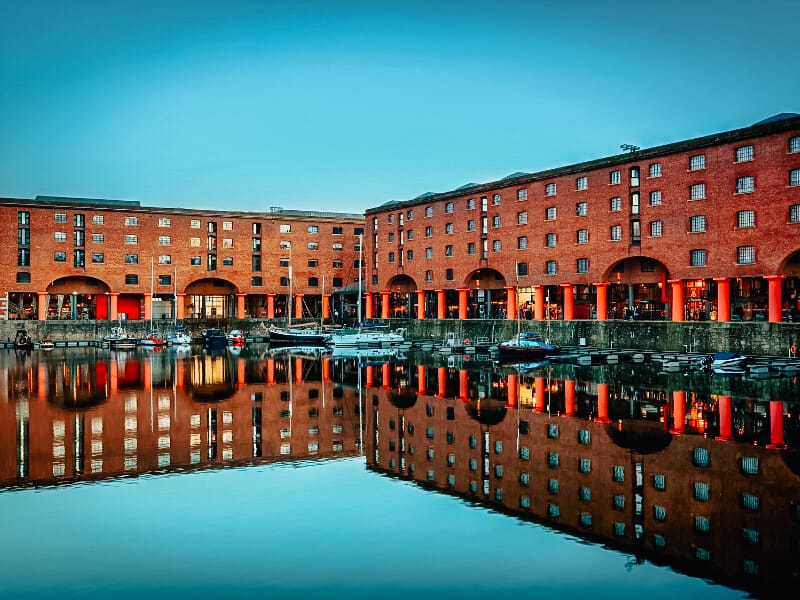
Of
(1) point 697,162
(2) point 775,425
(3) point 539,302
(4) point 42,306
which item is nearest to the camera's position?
(2) point 775,425

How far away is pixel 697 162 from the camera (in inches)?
2112

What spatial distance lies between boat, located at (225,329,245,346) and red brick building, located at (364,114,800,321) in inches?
724

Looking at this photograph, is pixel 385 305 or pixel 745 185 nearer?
pixel 745 185

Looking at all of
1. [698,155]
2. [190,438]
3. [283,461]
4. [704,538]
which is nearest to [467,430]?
[283,461]

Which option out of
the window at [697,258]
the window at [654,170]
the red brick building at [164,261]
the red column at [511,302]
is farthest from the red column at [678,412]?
the red brick building at [164,261]

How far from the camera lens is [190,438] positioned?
23328 mm

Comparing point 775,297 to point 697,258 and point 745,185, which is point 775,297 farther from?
point 745,185

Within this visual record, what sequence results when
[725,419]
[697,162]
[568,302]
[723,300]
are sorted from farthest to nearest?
[568,302]
[697,162]
[723,300]
[725,419]

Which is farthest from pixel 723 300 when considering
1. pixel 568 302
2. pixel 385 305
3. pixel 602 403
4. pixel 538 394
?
pixel 385 305

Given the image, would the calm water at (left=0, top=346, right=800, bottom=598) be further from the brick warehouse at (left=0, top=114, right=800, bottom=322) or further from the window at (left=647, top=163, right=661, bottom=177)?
the window at (left=647, top=163, right=661, bottom=177)

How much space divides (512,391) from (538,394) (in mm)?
1733

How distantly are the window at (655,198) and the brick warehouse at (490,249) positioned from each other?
0.17 metres

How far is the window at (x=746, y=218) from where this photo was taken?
50094 millimetres

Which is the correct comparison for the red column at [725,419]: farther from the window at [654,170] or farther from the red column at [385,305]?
the red column at [385,305]
